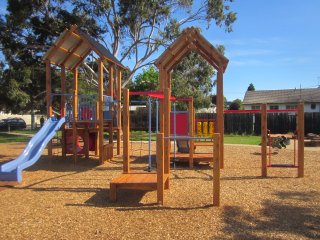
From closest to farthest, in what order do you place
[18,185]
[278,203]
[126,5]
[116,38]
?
[278,203]
[18,185]
[126,5]
[116,38]

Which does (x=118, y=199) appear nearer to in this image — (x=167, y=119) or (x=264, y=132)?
(x=167, y=119)

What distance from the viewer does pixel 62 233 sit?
16.6 feet

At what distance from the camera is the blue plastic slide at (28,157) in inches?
319

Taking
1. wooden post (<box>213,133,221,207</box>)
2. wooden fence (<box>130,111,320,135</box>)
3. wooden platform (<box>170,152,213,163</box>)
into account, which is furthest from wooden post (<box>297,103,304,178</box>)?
wooden fence (<box>130,111,320,135</box>)

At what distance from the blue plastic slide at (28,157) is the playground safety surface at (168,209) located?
1.07ft

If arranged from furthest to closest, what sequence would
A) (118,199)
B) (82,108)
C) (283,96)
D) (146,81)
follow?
(283,96) → (146,81) → (82,108) → (118,199)

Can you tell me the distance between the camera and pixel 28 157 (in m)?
8.93

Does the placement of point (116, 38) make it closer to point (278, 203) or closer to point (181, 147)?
point (181, 147)

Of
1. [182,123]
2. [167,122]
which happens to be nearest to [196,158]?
[182,123]

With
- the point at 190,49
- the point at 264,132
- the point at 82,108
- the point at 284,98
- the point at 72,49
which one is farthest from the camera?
the point at 284,98

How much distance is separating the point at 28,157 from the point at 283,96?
5170cm

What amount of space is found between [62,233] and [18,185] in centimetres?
381

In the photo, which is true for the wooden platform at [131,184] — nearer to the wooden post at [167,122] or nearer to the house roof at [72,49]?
the wooden post at [167,122]

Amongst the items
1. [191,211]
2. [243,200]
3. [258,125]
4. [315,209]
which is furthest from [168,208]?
[258,125]
